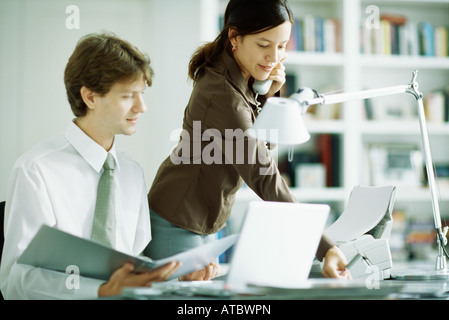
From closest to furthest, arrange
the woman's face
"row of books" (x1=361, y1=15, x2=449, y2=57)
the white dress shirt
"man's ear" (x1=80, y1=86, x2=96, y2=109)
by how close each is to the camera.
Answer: the white dress shirt, "man's ear" (x1=80, y1=86, x2=96, y2=109), the woman's face, "row of books" (x1=361, y1=15, x2=449, y2=57)

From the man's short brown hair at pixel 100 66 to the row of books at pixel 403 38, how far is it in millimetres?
2501

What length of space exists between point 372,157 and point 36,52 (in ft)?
7.49

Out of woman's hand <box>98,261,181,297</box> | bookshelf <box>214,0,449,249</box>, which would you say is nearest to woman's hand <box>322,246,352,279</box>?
woman's hand <box>98,261,181,297</box>

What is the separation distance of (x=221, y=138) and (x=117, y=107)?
26 centimetres

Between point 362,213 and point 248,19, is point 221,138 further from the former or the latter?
point 362,213

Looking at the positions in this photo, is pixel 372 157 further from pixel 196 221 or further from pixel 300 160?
pixel 196 221

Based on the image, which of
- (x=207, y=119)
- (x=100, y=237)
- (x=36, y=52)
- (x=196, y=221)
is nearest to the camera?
(x=100, y=237)

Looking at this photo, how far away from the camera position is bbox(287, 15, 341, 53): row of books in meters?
3.34

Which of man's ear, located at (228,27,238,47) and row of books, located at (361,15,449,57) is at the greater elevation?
row of books, located at (361,15,449,57)

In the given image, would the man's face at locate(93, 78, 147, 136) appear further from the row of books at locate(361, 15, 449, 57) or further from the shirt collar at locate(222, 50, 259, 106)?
the row of books at locate(361, 15, 449, 57)

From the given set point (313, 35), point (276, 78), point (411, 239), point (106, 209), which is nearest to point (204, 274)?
point (106, 209)

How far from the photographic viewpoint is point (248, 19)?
1287 mm

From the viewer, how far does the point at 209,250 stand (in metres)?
0.93
